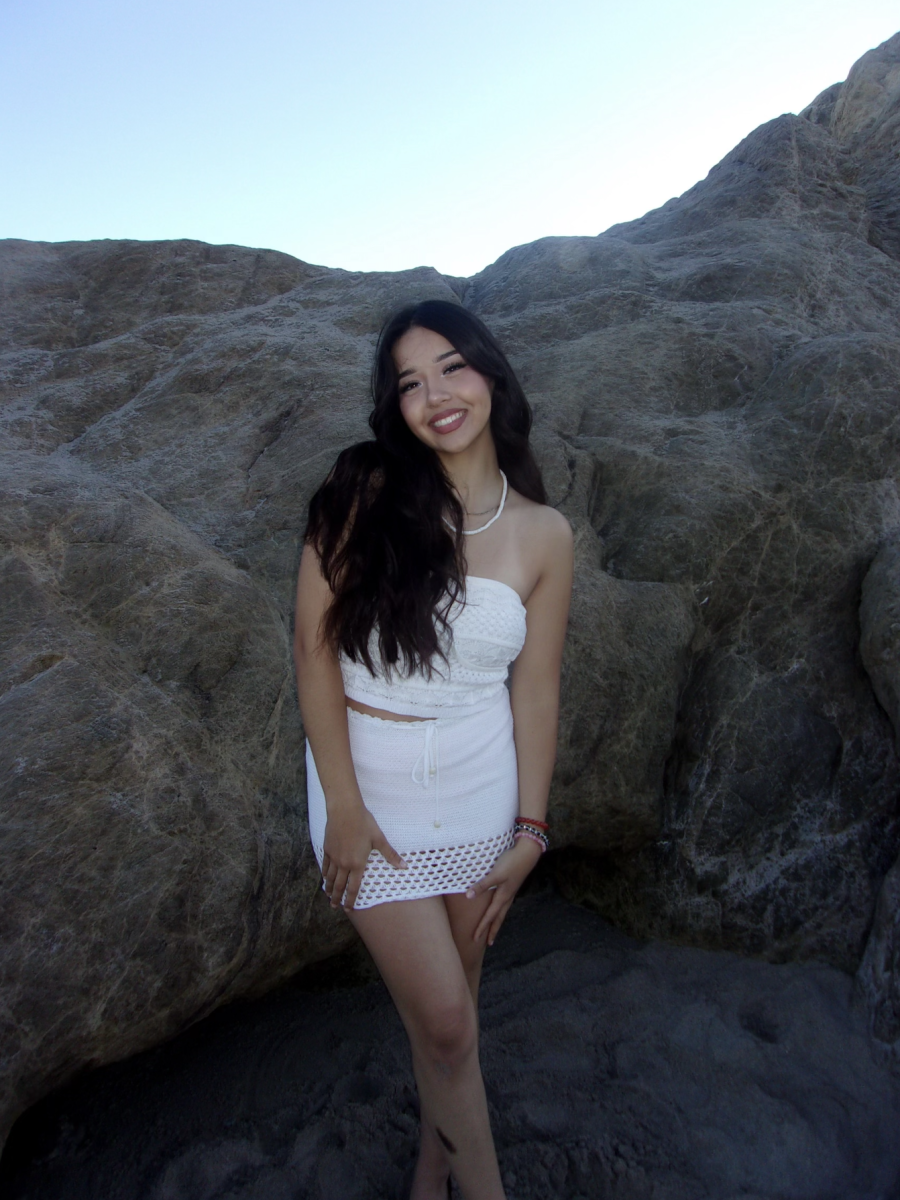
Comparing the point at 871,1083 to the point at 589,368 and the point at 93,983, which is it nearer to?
the point at 93,983

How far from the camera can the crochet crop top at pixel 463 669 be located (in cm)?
200

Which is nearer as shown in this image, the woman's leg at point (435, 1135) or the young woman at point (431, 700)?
the young woman at point (431, 700)

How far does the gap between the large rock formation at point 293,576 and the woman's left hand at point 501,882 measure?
71 centimetres

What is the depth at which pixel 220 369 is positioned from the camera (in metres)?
3.81

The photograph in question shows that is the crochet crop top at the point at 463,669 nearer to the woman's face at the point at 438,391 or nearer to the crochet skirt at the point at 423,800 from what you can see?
the crochet skirt at the point at 423,800

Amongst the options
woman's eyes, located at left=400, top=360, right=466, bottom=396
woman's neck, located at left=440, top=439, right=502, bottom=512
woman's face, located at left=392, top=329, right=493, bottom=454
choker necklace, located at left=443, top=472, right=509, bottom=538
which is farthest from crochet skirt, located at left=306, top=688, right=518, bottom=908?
woman's eyes, located at left=400, top=360, right=466, bottom=396

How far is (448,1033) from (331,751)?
67cm

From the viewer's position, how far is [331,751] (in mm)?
1937

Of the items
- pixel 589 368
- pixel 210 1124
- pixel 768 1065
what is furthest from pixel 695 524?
pixel 210 1124

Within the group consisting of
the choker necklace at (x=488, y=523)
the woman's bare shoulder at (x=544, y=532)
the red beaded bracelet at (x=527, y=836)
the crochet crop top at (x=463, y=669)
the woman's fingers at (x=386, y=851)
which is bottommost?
the red beaded bracelet at (x=527, y=836)

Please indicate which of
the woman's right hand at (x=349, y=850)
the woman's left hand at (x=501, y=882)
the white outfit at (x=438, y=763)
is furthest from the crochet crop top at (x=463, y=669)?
the woman's left hand at (x=501, y=882)

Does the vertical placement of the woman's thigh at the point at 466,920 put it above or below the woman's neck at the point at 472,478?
below

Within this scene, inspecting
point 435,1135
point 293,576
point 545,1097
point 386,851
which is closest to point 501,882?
point 386,851

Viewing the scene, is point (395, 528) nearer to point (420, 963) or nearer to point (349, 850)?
point (349, 850)
